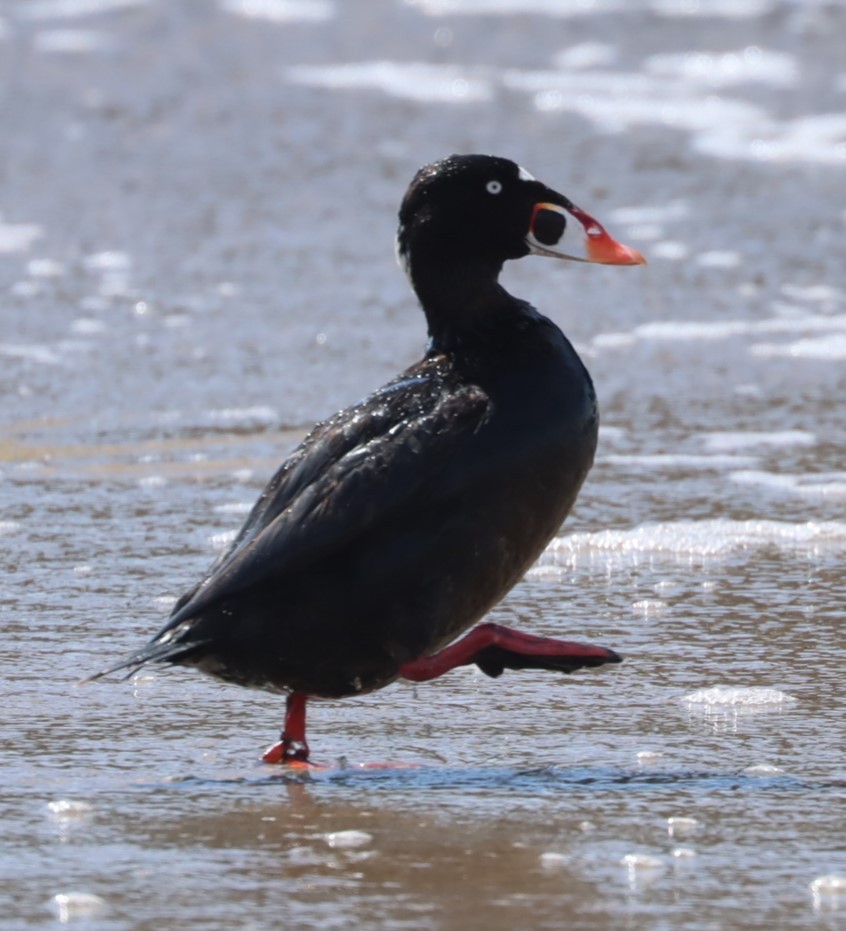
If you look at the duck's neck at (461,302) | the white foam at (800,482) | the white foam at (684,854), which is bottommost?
the white foam at (684,854)

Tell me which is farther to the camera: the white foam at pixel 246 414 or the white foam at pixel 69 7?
the white foam at pixel 69 7

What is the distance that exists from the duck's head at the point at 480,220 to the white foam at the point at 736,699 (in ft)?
3.09

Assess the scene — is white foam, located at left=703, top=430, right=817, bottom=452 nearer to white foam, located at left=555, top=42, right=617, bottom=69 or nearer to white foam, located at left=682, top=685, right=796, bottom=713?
white foam, located at left=682, top=685, right=796, bottom=713

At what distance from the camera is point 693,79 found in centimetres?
1329

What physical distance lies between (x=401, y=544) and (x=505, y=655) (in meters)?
0.29

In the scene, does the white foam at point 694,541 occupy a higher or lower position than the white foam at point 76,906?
higher

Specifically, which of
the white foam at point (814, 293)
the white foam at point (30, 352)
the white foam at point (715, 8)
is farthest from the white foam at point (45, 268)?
the white foam at point (715, 8)

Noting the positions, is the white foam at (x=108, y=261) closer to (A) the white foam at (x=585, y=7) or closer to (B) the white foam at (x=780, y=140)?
(B) the white foam at (x=780, y=140)

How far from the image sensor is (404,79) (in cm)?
1349

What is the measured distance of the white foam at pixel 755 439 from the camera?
6434 millimetres

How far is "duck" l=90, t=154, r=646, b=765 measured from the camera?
3.70 m

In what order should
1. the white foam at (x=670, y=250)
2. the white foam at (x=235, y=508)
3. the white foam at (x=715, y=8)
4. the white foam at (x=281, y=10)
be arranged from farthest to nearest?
the white foam at (x=281, y=10) < the white foam at (x=715, y=8) < the white foam at (x=670, y=250) < the white foam at (x=235, y=508)

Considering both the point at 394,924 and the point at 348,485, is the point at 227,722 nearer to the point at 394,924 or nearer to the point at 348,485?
the point at 348,485

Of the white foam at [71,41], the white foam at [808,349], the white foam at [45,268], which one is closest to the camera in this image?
the white foam at [808,349]
